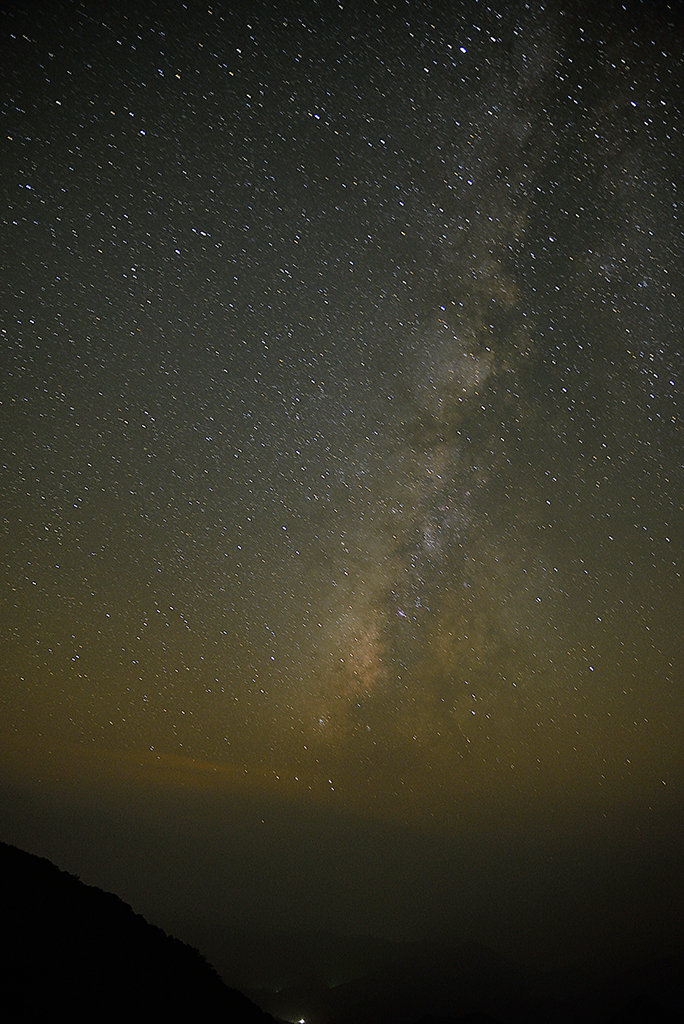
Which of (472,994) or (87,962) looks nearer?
(87,962)

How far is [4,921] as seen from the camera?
8.00 meters

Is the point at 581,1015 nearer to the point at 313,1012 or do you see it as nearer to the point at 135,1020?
the point at 313,1012

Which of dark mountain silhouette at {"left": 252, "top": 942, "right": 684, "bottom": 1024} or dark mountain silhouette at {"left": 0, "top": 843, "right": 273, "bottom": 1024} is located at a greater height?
dark mountain silhouette at {"left": 0, "top": 843, "right": 273, "bottom": 1024}

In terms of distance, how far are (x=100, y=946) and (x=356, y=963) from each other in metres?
185

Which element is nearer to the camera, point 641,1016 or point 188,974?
point 188,974

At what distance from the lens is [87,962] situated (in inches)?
322

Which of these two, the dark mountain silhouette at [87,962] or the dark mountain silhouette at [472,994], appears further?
the dark mountain silhouette at [472,994]

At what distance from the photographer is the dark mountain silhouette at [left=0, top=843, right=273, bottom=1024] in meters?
7.00

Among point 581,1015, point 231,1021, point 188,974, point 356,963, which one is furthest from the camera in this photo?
point 356,963

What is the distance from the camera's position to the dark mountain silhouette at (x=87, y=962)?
700 cm

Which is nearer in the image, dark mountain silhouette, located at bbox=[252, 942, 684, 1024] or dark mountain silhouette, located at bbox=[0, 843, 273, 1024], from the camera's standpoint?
dark mountain silhouette, located at bbox=[0, 843, 273, 1024]

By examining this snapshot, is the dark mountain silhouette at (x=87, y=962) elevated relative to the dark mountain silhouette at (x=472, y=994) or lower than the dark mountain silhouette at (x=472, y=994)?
elevated

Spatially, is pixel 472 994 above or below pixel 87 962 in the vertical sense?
below

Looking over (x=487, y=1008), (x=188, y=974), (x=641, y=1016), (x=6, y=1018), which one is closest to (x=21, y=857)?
(x=188, y=974)
